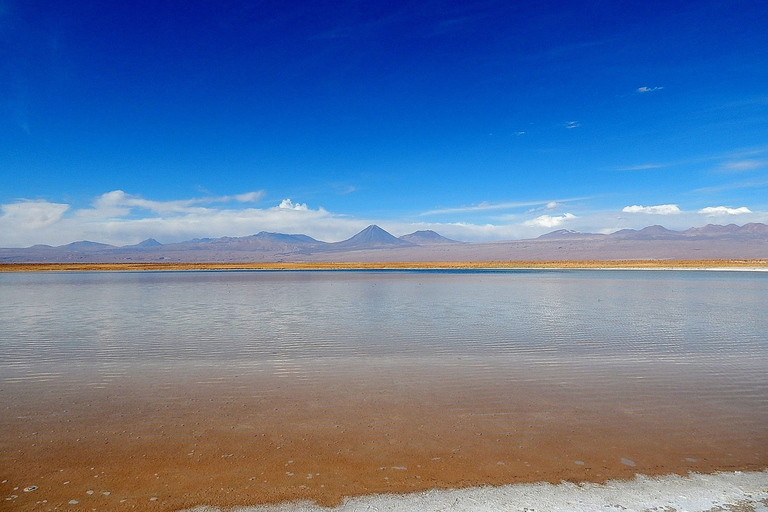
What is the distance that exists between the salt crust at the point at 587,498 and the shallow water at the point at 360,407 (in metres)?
0.18

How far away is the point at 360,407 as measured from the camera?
7137 millimetres

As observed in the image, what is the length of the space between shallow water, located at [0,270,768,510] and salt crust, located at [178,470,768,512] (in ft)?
0.60

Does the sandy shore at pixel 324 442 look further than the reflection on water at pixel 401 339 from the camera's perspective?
No

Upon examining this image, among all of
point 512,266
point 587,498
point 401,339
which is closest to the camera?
point 587,498

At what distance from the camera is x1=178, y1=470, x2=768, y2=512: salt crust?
4301mm

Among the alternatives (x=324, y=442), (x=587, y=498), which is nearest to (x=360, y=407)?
(x=324, y=442)

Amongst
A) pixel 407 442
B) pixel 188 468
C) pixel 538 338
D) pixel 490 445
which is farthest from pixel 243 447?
pixel 538 338

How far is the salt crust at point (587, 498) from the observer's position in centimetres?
430

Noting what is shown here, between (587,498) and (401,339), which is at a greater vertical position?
(401,339)

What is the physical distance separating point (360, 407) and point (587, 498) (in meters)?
3.52

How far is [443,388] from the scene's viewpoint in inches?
322

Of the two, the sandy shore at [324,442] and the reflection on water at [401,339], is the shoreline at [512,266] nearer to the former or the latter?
the reflection on water at [401,339]

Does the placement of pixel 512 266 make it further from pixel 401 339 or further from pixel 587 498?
Result: pixel 587 498

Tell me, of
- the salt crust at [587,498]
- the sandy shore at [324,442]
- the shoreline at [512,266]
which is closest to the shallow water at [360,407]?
the sandy shore at [324,442]
